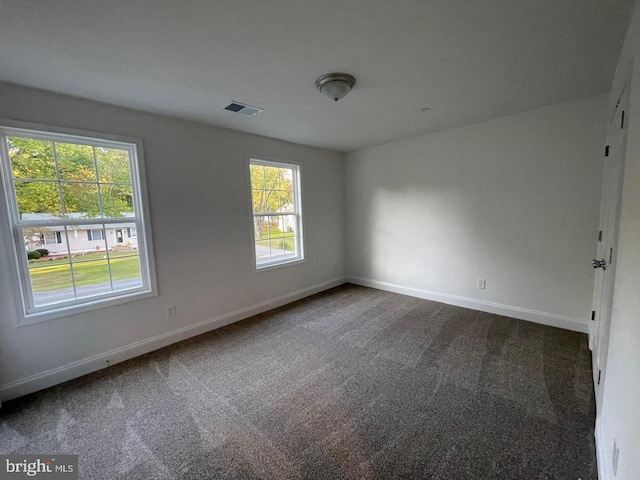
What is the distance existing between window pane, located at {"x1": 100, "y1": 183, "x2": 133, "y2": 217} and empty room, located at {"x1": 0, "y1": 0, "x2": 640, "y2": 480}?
0.02m

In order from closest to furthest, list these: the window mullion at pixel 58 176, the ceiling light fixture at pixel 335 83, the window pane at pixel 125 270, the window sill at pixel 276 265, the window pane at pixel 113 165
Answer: the ceiling light fixture at pixel 335 83, the window mullion at pixel 58 176, the window pane at pixel 113 165, the window pane at pixel 125 270, the window sill at pixel 276 265

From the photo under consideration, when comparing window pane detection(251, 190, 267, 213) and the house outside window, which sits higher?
window pane detection(251, 190, 267, 213)

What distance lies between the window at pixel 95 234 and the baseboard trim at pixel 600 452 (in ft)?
12.4

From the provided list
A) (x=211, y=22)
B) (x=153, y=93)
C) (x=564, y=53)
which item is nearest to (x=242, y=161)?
(x=153, y=93)

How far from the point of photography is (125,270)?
104 inches

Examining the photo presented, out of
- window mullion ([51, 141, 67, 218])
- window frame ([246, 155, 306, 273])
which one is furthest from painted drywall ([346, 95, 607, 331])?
window mullion ([51, 141, 67, 218])

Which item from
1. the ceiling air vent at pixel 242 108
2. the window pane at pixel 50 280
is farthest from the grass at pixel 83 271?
the ceiling air vent at pixel 242 108

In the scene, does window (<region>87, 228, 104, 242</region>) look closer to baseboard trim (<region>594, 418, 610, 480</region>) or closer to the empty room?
the empty room

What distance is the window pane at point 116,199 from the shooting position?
248cm

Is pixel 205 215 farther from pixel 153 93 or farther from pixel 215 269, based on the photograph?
pixel 153 93

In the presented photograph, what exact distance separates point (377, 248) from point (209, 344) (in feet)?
9.64

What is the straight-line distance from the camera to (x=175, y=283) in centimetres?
289

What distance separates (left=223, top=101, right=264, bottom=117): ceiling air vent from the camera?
8.22ft

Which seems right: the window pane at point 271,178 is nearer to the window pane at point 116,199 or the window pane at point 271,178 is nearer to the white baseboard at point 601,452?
the window pane at point 116,199
